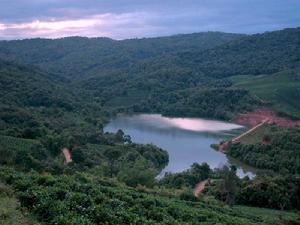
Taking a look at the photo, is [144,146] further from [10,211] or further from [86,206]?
[10,211]

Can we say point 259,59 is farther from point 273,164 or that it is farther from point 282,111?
point 273,164

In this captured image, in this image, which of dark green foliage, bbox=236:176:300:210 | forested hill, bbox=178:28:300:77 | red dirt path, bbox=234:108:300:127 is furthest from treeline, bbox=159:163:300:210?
forested hill, bbox=178:28:300:77

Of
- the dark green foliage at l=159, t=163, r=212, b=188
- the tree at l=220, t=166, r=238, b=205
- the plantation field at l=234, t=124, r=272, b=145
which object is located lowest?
the plantation field at l=234, t=124, r=272, b=145

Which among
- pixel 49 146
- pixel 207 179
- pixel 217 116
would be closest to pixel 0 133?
pixel 49 146

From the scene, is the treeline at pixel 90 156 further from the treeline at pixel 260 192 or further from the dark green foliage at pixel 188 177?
the treeline at pixel 260 192

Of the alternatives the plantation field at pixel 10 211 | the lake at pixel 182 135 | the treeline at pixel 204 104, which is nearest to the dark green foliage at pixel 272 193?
the lake at pixel 182 135

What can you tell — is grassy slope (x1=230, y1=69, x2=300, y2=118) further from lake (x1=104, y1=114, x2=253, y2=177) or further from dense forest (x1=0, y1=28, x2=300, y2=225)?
lake (x1=104, y1=114, x2=253, y2=177)
